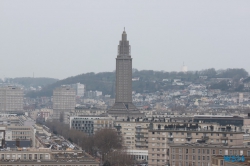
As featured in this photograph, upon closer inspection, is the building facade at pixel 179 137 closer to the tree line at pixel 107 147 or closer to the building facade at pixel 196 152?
the tree line at pixel 107 147

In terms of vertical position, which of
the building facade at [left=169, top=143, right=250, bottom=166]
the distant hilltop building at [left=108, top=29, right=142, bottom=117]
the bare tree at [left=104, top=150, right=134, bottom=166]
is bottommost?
the bare tree at [left=104, top=150, right=134, bottom=166]

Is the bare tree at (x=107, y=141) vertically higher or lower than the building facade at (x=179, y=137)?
lower

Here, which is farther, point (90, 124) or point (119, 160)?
point (90, 124)

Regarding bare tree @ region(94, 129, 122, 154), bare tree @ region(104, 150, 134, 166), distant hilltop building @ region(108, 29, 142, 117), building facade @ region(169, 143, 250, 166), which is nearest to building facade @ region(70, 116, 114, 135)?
distant hilltop building @ region(108, 29, 142, 117)

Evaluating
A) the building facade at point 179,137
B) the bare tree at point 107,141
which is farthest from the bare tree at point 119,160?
the bare tree at point 107,141

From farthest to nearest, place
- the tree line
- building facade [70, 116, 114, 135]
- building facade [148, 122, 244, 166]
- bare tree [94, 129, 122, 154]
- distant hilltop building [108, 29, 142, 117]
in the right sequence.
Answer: distant hilltop building [108, 29, 142, 117] → building facade [70, 116, 114, 135] → bare tree [94, 129, 122, 154] → the tree line → building facade [148, 122, 244, 166]

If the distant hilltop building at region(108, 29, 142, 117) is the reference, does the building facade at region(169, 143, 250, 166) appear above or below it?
below

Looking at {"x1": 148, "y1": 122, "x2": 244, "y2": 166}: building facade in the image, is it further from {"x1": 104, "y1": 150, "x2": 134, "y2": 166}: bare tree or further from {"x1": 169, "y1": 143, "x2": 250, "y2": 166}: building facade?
{"x1": 169, "y1": 143, "x2": 250, "y2": 166}: building facade

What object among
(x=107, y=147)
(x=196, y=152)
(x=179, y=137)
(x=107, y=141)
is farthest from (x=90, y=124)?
(x=196, y=152)

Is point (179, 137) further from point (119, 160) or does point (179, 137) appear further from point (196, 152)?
point (196, 152)

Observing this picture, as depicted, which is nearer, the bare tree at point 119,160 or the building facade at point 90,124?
the bare tree at point 119,160

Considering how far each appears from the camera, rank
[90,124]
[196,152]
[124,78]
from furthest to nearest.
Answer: [124,78] < [90,124] < [196,152]

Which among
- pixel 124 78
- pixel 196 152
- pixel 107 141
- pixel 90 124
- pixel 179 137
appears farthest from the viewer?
pixel 124 78

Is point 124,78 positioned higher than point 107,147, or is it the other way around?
point 124,78
